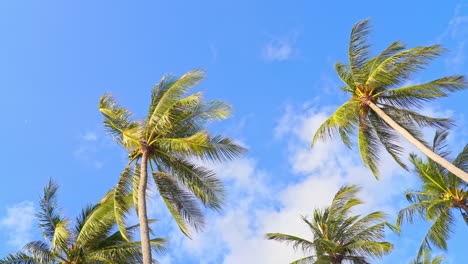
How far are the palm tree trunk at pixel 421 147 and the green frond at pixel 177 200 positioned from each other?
30.6ft

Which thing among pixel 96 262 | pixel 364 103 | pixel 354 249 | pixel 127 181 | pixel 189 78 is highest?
pixel 189 78

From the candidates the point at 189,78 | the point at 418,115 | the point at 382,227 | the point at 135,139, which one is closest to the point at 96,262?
the point at 135,139

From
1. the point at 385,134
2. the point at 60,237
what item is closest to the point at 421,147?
the point at 385,134

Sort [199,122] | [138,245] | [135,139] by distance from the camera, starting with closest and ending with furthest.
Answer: [135,139]
[199,122]
[138,245]

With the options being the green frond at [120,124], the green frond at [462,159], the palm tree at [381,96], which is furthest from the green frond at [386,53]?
the green frond at [120,124]

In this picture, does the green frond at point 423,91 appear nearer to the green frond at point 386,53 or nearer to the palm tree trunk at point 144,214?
the green frond at point 386,53

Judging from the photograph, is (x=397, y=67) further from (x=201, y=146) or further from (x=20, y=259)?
(x=20, y=259)

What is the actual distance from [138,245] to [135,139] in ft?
18.9

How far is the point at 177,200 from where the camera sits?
624 inches

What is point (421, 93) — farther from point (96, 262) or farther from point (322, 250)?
point (96, 262)

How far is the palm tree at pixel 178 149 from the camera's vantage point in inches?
594

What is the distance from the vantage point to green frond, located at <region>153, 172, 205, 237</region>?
15711 mm

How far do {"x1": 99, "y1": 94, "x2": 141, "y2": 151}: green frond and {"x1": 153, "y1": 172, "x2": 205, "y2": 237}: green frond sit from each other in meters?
1.75

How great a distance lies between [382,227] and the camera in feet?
60.5
